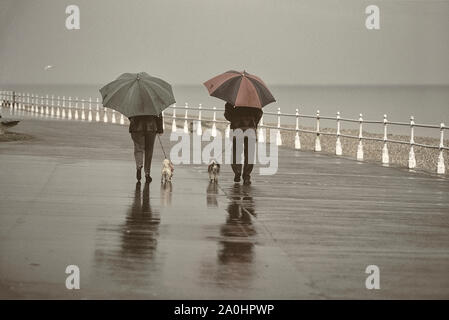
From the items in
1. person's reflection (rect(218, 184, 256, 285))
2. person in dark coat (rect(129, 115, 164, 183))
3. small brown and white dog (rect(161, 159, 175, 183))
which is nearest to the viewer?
person's reflection (rect(218, 184, 256, 285))

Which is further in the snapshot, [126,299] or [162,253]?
[162,253]

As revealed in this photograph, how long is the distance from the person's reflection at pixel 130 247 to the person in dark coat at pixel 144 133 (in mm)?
4102

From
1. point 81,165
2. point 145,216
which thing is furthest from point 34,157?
point 145,216

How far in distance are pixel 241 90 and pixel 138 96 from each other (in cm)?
207

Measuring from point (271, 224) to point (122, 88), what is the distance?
6.25 m

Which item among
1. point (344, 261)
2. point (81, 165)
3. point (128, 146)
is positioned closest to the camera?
point (344, 261)

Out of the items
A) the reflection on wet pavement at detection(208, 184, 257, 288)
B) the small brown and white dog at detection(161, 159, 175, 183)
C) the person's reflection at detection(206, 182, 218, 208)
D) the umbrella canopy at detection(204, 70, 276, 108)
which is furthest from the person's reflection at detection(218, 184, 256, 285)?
the umbrella canopy at detection(204, 70, 276, 108)

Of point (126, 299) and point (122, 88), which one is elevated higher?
point (122, 88)

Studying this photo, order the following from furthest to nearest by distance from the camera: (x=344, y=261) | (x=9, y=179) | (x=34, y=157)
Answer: (x=34, y=157), (x=9, y=179), (x=344, y=261)

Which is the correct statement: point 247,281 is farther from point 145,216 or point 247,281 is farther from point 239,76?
point 239,76

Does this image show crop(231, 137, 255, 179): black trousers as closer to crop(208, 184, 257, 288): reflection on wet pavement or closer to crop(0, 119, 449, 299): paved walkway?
crop(0, 119, 449, 299): paved walkway

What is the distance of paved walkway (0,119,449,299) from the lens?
9688mm

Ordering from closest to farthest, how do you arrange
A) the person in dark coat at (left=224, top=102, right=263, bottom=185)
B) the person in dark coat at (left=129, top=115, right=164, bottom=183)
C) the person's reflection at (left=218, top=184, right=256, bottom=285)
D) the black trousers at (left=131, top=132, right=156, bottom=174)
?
the person's reflection at (left=218, top=184, right=256, bottom=285)
the person in dark coat at (left=129, top=115, right=164, bottom=183)
the black trousers at (left=131, top=132, right=156, bottom=174)
the person in dark coat at (left=224, top=102, right=263, bottom=185)

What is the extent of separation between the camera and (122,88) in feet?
64.5
